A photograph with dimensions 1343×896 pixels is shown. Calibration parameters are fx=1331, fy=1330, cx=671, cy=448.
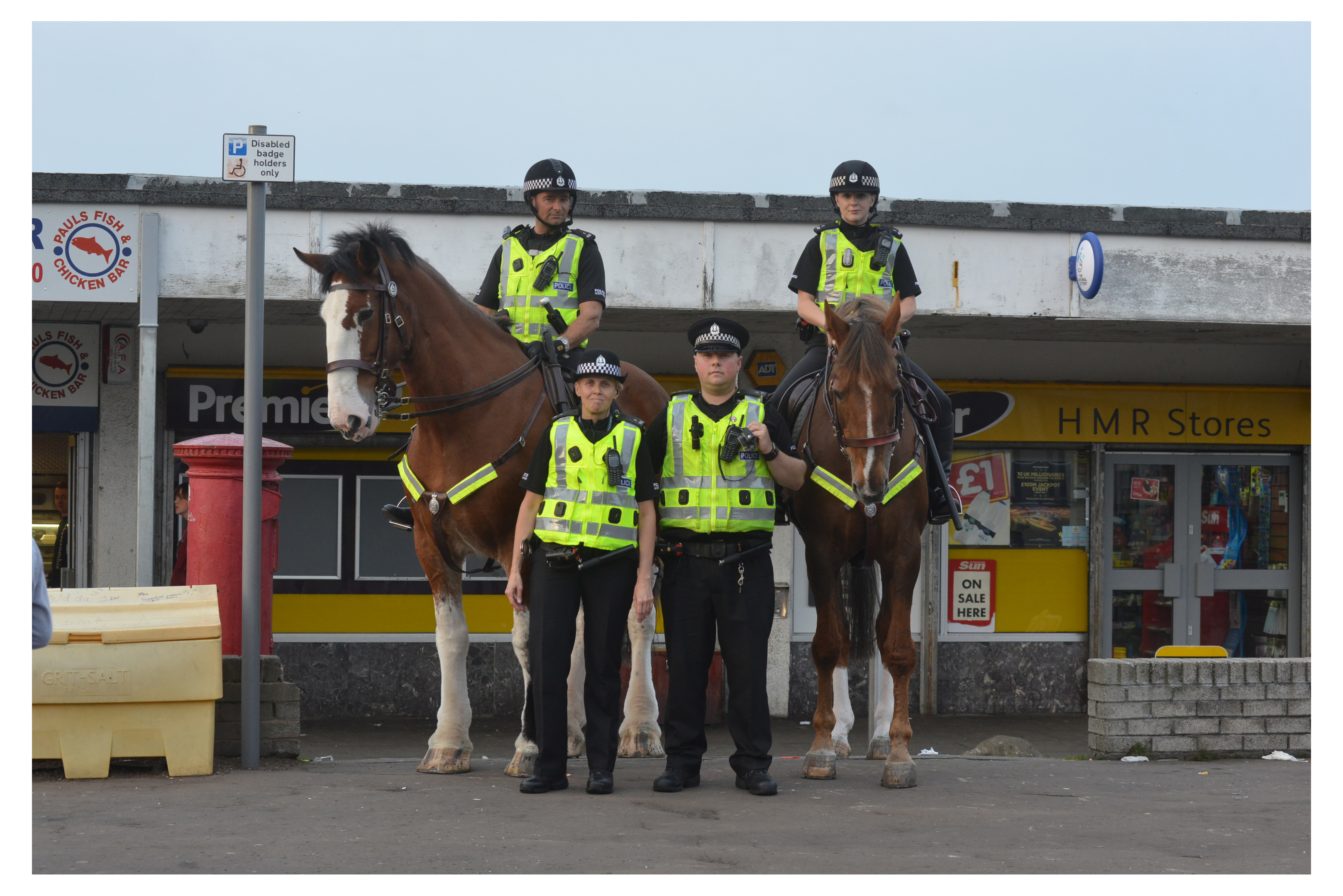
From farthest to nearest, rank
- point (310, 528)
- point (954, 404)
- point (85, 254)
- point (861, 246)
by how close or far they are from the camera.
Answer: point (954, 404) < point (310, 528) < point (85, 254) < point (861, 246)

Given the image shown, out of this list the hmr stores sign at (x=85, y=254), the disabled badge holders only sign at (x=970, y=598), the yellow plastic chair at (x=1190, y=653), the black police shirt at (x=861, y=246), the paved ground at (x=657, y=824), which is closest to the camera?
the paved ground at (x=657, y=824)

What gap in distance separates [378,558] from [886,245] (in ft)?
21.0

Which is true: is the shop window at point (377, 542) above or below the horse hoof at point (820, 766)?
above

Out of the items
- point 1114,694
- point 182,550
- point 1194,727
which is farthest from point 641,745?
point 182,550

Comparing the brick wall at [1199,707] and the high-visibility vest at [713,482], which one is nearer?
the high-visibility vest at [713,482]

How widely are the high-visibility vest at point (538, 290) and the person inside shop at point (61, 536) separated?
612 centimetres

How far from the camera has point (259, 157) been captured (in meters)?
7.34

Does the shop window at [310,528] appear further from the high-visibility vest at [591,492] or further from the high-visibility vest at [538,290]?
the high-visibility vest at [591,492]

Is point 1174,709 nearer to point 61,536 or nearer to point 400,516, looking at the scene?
point 400,516

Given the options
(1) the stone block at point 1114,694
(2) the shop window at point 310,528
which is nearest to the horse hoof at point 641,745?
(1) the stone block at point 1114,694

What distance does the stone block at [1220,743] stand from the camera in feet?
28.5

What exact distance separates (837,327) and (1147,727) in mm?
3978

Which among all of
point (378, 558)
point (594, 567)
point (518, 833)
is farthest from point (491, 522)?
point (378, 558)

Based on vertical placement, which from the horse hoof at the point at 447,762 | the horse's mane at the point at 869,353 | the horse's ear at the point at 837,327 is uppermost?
the horse's ear at the point at 837,327
